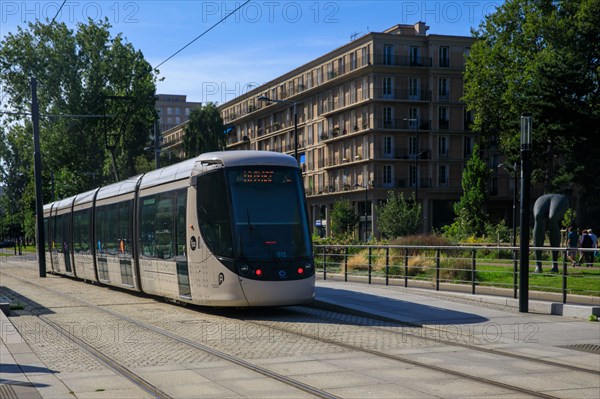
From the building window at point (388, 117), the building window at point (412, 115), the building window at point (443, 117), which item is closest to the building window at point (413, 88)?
the building window at point (412, 115)

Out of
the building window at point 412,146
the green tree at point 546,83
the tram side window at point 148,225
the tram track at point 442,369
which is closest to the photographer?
the tram track at point 442,369

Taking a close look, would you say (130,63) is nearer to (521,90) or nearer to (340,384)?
(521,90)

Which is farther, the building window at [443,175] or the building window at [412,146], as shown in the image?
the building window at [443,175]

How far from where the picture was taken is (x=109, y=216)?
21.8 m

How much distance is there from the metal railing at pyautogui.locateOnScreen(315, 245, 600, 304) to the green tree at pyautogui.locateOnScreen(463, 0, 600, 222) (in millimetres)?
21965

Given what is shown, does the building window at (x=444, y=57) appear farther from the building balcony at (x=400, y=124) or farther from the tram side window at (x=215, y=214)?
the tram side window at (x=215, y=214)

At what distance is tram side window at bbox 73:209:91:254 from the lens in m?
25.1

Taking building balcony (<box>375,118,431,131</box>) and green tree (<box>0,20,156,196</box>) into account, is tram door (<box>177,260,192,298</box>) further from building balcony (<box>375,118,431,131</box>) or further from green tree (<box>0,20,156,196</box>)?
building balcony (<box>375,118,431,131</box>)

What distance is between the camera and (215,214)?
47.3ft

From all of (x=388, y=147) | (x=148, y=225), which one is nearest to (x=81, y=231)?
(x=148, y=225)

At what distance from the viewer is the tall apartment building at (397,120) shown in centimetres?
7225

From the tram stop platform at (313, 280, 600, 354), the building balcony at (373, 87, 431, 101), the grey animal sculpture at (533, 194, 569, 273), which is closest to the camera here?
the tram stop platform at (313, 280, 600, 354)

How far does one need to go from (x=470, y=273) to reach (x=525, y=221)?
6237mm

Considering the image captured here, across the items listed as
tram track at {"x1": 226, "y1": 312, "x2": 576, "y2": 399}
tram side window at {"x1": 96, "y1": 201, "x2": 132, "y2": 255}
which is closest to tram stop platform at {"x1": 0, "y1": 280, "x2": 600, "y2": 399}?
tram track at {"x1": 226, "y1": 312, "x2": 576, "y2": 399}
